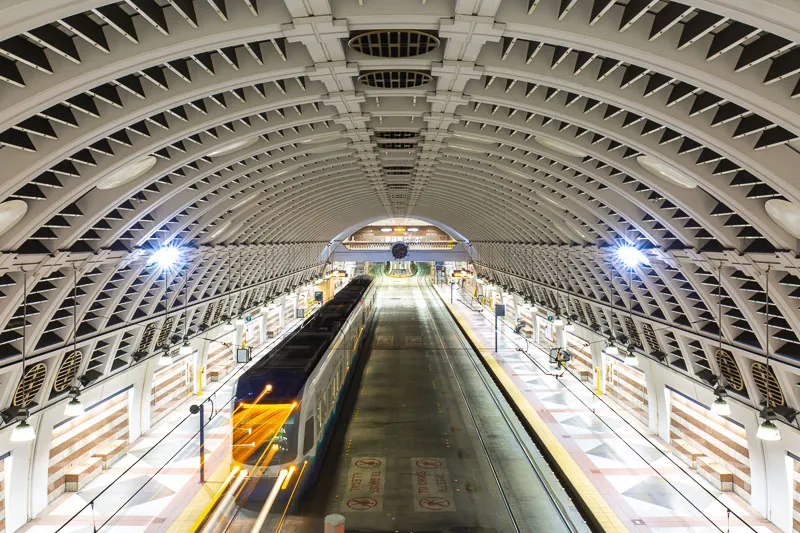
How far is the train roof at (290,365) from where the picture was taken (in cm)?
1387

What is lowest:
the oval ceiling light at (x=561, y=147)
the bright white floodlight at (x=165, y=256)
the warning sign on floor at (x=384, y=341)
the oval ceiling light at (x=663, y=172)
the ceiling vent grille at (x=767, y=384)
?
the warning sign on floor at (x=384, y=341)

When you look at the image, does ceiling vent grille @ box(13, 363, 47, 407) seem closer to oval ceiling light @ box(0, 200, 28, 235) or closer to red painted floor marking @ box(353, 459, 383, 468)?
oval ceiling light @ box(0, 200, 28, 235)

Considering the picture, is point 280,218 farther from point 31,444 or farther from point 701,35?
point 701,35

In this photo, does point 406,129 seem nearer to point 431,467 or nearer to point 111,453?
point 431,467

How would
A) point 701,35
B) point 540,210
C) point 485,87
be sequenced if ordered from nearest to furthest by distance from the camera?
1. point 701,35
2. point 485,87
3. point 540,210

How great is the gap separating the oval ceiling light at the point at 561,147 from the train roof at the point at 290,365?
9.52 meters

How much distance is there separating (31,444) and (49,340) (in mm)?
2975

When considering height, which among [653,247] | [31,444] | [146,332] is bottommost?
[31,444]

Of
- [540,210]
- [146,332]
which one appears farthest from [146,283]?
[540,210]

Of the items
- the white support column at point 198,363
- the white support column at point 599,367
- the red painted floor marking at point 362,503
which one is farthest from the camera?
the white support column at point 599,367

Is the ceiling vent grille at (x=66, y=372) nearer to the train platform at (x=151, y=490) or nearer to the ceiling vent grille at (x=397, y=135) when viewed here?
the train platform at (x=151, y=490)

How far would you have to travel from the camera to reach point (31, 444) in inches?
561

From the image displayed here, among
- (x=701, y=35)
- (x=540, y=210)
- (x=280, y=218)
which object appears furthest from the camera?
(x=280, y=218)

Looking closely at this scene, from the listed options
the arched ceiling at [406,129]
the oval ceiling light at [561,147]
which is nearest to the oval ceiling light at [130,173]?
the arched ceiling at [406,129]
